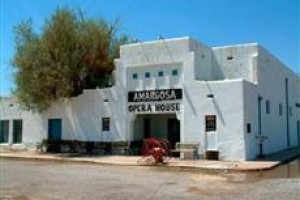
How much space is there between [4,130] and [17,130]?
1.58 m

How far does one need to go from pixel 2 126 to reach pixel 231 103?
63.4ft

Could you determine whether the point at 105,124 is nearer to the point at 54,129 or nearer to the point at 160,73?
the point at 54,129

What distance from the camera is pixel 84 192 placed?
13758mm

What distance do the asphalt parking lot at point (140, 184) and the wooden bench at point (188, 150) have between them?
4467mm

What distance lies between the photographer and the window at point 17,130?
114ft

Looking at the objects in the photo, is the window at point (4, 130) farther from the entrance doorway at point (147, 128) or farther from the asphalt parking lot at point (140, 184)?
the asphalt parking lot at point (140, 184)

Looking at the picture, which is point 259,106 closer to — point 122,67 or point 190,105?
point 190,105

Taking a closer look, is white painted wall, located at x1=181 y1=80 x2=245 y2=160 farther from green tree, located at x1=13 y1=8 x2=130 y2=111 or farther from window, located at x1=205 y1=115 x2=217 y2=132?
green tree, located at x1=13 y1=8 x2=130 y2=111

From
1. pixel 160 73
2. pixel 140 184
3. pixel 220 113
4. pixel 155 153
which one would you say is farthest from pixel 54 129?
pixel 140 184

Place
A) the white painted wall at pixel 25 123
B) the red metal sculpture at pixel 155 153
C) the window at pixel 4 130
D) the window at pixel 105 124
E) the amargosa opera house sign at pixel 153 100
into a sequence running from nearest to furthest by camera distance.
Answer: the red metal sculpture at pixel 155 153
the amargosa opera house sign at pixel 153 100
the window at pixel 105 124
the white painted wall at pixel 25 123
the window at pixel 4 130

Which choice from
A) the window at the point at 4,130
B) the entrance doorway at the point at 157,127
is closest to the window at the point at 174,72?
the entrance doorway at the point at 157,127

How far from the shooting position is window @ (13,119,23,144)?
3472 cm

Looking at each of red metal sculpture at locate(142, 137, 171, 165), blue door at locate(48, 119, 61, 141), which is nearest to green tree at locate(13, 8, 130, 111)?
blue door at locate(48, 119, 61, 141)

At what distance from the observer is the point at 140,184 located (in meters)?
15.5
